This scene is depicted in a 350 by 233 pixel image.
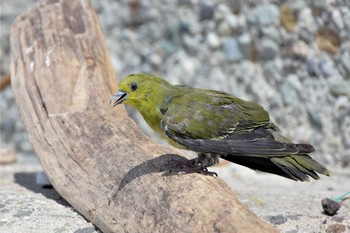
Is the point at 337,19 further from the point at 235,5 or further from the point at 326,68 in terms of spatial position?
the point at 235,5

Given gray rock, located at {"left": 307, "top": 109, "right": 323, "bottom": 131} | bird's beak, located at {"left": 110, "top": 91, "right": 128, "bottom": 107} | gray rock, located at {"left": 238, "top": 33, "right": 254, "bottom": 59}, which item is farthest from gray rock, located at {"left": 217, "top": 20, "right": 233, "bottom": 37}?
bird's beak, located at {"left": 110, "top": 91, "right": 128, "bottom": 107}

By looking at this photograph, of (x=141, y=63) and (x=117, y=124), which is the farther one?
(x=141, y=63)

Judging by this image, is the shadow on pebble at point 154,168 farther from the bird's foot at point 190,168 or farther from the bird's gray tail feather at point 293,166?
the bird's gray tail feather at point 293,166

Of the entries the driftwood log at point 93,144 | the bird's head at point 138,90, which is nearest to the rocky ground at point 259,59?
the driftwood log at point 93,144

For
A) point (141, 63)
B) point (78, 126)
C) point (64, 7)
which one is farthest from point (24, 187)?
point (141, 63)

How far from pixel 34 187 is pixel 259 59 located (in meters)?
2.44

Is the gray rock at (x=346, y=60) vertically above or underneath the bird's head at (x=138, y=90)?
above

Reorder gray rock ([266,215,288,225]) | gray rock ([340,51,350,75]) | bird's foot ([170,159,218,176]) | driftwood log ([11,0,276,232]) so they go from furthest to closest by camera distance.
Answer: gray rock ([340,51,350,75]), gray rock ([266,215,288,225]), bird's foot ([170,159,218,176]), driftwood log ([11,0,276,232])

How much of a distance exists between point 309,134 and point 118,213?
2855mm

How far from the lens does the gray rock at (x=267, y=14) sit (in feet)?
20.4

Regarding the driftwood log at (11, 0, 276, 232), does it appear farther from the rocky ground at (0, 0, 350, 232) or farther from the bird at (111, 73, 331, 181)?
the rocky ground at (0, 0, 350, 232)

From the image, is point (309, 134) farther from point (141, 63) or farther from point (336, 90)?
point (141, 63)

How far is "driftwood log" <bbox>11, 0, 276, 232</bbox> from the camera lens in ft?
11.2

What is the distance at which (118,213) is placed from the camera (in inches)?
146
